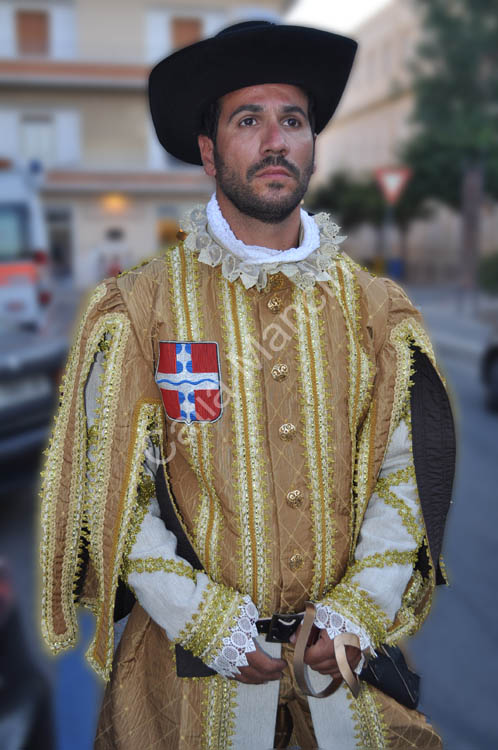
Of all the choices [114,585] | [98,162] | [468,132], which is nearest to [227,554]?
[114,585]

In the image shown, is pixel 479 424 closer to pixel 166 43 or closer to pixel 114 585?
pixel 114 585

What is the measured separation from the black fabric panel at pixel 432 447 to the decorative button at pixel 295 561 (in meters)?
0.31

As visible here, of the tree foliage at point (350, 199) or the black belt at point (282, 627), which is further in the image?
the tree foliage at point (350, 199)

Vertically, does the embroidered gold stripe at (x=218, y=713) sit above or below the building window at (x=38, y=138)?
below

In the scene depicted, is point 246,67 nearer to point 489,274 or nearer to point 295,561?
point 295,561

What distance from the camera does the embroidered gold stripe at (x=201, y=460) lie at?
1.73 meters

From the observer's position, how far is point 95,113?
26.1m

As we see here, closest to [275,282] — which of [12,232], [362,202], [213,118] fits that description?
[213,118]

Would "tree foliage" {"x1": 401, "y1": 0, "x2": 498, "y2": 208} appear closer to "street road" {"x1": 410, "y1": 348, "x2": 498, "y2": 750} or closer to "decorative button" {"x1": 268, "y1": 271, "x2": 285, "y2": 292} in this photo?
"street road" {"x1": 410, "y1": 348, "x2": 498, "y2": 750}

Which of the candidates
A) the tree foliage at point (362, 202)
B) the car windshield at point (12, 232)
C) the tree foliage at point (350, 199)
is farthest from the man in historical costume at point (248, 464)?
the tree foliage at point (350, 199)

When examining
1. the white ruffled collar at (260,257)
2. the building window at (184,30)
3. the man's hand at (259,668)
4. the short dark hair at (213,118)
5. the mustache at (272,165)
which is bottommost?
the man's hand at (259,668)

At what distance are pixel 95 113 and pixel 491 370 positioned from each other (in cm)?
2083

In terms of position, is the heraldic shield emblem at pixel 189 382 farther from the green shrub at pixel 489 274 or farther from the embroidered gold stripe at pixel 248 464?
the green shrub at pixel 489 274

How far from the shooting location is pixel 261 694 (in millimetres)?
1744
